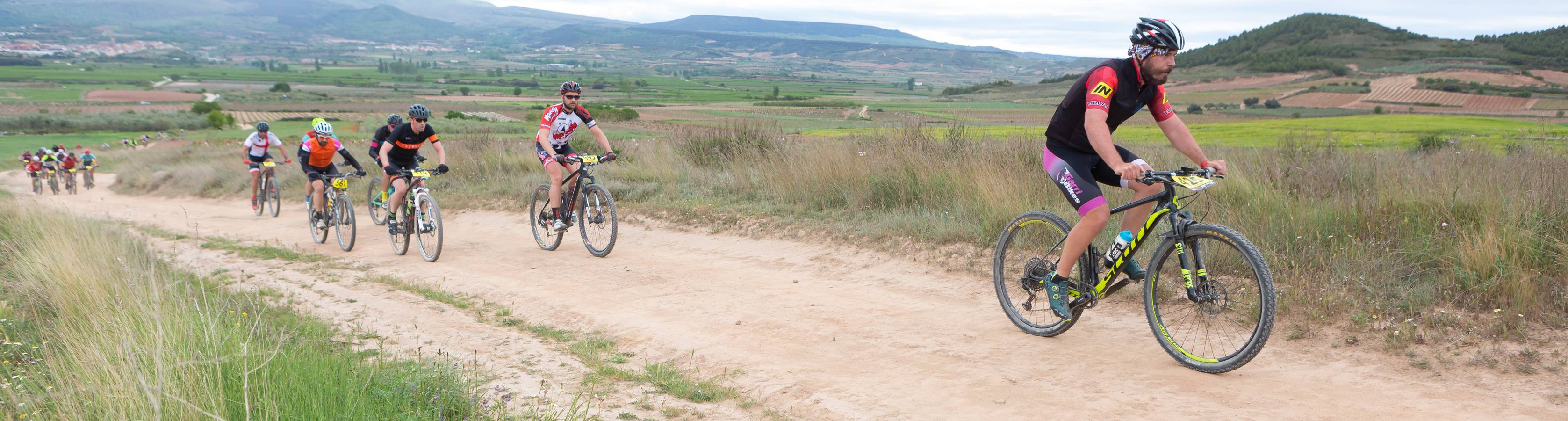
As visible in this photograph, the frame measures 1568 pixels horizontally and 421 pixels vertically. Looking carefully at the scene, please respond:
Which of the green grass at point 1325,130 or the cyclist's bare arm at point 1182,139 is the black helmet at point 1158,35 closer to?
the cyclist's bare arm at point 1182,139

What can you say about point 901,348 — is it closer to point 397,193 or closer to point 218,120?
point 397,193

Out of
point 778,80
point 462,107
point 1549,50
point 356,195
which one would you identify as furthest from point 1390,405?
point 778,80

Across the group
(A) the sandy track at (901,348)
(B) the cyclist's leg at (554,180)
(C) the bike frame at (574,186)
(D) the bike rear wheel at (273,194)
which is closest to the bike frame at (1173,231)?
(A) the sandy track at (901,348)

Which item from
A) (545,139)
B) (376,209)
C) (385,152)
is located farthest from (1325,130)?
(376,209)

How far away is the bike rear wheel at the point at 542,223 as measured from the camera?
10.8m

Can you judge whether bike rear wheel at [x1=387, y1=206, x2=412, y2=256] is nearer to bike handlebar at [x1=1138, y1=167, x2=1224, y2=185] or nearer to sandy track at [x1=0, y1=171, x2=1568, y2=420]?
sandy track at [x1=0, y1=171, x2=1568, y2=420]

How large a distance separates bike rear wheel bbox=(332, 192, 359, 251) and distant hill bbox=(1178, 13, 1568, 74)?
172 ft

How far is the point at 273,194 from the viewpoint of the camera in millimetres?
17578

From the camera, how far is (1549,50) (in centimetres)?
4350

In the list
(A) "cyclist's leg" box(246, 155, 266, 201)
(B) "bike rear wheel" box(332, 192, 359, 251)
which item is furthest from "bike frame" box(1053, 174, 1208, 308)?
(A) "cyclist's leg" box(246, 155, 266, 201)

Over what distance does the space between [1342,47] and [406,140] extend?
71370mm

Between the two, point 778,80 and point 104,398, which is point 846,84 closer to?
point 778,80

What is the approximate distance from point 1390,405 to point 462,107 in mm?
99617

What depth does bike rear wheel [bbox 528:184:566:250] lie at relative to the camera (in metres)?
10.8
